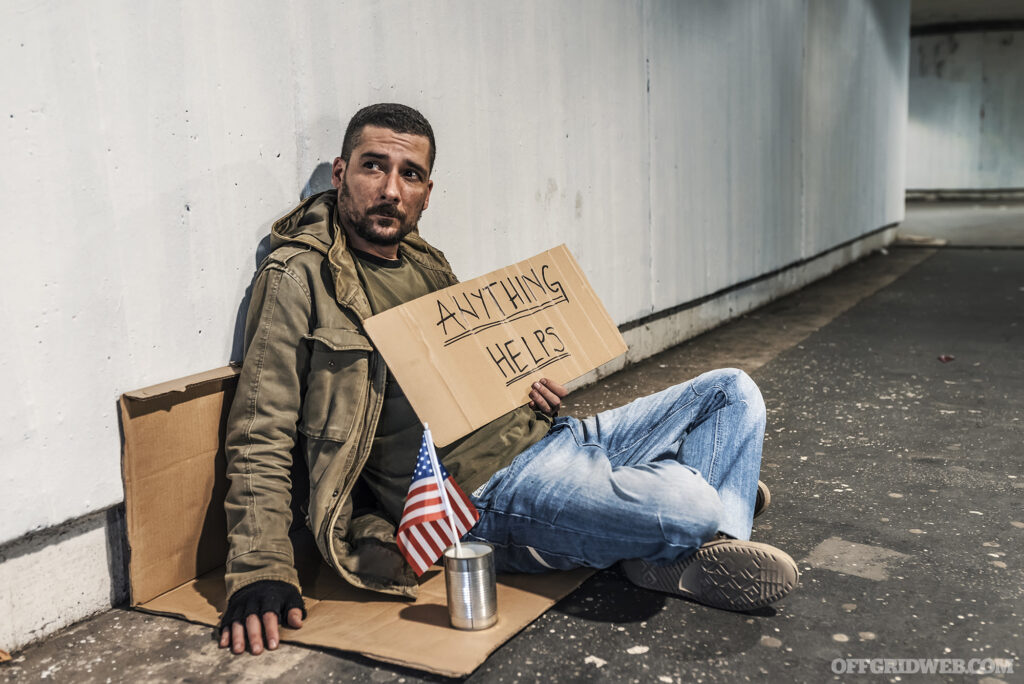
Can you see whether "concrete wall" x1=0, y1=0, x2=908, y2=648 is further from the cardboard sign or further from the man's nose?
the cardboard sign

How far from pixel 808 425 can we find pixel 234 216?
259 centimetres

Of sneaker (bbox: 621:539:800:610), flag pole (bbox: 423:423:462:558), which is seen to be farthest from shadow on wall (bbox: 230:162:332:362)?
sneaker (bbox: 621:539:800:610)

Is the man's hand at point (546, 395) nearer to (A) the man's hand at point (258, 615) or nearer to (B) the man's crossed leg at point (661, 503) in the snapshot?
(B) the man's crossed leg at point (661, 503)

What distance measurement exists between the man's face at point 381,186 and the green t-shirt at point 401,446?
104mm

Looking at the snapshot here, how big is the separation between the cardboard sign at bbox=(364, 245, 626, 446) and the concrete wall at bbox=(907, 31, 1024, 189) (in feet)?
65.5

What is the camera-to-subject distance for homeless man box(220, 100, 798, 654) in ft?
7.25

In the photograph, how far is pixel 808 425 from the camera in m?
3.99

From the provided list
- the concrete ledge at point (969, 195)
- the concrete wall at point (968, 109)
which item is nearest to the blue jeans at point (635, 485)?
the concrete ledge at point (969, 195)

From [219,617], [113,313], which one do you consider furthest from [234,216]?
[219,617]

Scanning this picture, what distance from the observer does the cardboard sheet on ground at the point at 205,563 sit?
87.8 inches

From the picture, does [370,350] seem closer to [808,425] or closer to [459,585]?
[459,585]

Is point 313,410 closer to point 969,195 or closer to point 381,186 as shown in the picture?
point 381,186

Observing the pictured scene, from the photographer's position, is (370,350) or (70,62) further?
(370,350)

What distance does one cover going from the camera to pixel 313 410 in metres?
2.38
